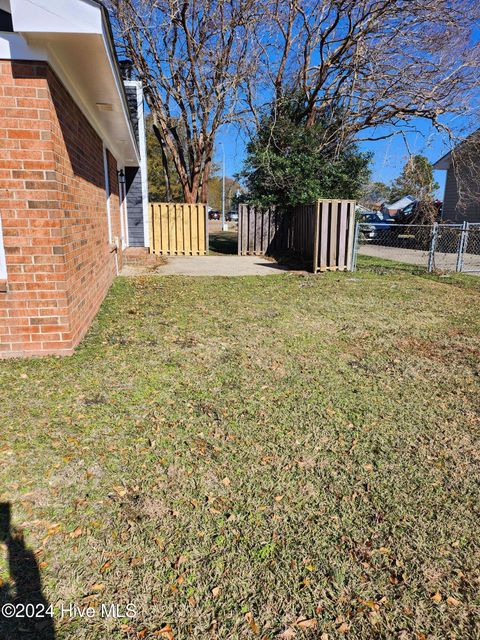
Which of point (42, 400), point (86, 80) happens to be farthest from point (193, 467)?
point (86, 80)

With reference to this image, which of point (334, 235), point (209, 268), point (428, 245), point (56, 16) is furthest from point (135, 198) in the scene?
point (56, 16)

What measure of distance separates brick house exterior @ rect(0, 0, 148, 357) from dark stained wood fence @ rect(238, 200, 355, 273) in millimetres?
6915

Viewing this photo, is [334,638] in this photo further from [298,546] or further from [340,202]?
[340,202]

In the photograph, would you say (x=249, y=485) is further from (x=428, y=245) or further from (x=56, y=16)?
(x=428, y=245)

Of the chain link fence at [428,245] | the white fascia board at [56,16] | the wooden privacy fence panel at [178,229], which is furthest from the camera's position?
the wooden privacy fence panel at [178,229]

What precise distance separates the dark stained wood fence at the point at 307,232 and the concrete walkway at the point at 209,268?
111 centimetres

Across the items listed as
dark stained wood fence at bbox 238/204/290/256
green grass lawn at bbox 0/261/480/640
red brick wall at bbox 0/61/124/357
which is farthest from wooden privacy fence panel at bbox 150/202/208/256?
green grass lawn at bbox 0/261/480/640

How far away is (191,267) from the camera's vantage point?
11.8 meters

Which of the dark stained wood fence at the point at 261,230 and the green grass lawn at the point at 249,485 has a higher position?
the dark stained wood fence at the point at 261,230

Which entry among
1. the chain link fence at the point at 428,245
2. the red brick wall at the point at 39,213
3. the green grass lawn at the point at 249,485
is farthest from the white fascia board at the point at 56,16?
the chain link fence at the point at 428,245

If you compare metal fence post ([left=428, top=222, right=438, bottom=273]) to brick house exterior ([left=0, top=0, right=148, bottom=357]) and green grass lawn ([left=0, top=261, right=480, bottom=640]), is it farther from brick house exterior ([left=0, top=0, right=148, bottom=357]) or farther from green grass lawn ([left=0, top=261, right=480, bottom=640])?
brick house exterior ([left=0, top=0, right=148, bottom=357])

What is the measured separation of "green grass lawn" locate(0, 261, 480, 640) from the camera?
1.73 metres

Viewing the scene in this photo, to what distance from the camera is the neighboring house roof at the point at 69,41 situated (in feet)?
10.4

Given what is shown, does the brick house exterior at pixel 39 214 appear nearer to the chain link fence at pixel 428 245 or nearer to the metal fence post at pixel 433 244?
the chain link fence at pixel 428 245
